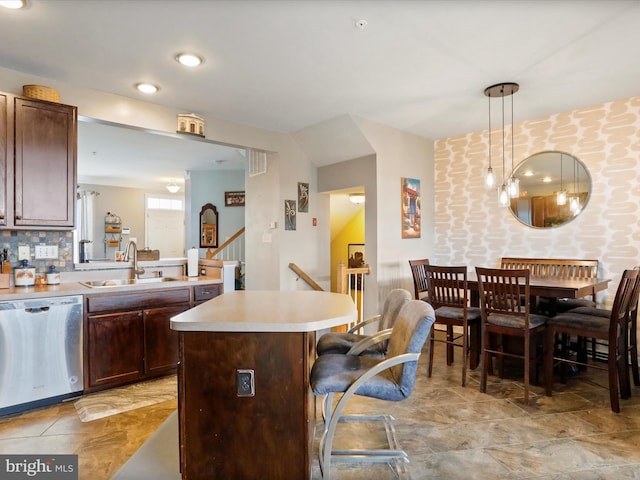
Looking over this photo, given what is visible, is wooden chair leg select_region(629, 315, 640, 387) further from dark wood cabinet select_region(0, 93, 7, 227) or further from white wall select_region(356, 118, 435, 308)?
dark wood cabinet select_region(0, 93, 7, 227)

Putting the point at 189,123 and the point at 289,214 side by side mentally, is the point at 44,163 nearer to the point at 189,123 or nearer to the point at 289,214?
the point at 189,123

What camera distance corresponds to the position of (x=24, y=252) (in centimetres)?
310

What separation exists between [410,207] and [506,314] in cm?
223

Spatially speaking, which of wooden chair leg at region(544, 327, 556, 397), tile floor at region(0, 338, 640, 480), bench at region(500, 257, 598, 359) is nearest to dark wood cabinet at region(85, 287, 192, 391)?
tile floor at region(0, 338, 640, 480)

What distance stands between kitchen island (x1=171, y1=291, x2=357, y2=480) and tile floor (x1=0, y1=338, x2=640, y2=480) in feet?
1.73

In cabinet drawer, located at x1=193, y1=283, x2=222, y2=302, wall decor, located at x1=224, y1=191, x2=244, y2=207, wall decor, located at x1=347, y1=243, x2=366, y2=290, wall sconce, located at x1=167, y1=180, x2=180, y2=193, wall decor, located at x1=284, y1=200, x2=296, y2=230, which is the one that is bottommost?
cabinet drawer, located at x1=193, y1=283, x2=222, y2=302

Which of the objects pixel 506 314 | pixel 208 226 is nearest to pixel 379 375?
pixel 506 314

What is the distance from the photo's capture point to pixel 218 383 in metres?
1.61

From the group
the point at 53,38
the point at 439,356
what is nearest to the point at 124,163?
the point at 53,38

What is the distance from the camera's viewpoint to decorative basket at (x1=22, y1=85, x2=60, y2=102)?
283cm

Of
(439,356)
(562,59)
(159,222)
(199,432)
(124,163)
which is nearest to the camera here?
(199,432)

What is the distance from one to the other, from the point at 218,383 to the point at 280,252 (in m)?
3.09

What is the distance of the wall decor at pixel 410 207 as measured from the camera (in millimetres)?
4797

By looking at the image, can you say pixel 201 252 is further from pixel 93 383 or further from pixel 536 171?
pixel 536 171
